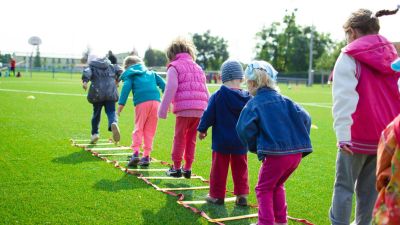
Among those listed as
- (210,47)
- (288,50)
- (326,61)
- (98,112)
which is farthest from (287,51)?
(98,112)

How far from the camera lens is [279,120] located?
388 centimetres

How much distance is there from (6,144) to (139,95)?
2679 millimetres

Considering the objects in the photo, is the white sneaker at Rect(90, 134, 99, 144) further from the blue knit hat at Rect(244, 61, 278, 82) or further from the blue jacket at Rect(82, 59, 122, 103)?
the blue knit hat at Rect(244, 61, 278, 82)

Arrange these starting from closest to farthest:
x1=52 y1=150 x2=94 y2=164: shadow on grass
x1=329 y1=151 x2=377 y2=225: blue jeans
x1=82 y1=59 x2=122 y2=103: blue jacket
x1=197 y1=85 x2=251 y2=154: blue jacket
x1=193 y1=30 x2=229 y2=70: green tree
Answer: x1=329 y1=151 x2=377 y2=225: blue jeans → x1=197 y1=85 x2=251 y2=154: blue jacket → x1=52 y1=150 x2=94 y2=164: shadow on grass → x1=82 y1=59 x2=122 y2=103: blue jacket → x1=193 y1=30 x2=229 y2=70: green tree

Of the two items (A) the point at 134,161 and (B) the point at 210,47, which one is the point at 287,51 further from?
(A) the point at 134,161

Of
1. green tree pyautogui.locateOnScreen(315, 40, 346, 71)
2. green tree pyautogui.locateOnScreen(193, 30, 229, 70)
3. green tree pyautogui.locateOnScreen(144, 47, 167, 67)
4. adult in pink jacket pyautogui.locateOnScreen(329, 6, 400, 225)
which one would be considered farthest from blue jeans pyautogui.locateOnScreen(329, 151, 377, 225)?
green tree pyautogui.locateOnScreen(193, 30, 229, 70)

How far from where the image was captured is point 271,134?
12.6ft

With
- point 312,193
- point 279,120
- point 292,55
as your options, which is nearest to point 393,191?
point 279,120

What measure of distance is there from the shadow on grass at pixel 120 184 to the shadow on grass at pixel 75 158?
4.01ft

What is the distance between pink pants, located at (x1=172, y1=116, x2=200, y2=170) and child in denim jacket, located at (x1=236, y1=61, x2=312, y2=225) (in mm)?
2090

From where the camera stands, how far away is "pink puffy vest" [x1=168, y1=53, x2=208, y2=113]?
5.93 meters

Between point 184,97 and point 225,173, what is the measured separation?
4.52 ft

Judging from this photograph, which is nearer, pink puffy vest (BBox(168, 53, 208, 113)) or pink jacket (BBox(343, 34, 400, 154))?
pink jacket (BBox(343, 34, 400, 154))

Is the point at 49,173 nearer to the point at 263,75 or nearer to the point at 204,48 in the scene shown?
the point at 263,75
